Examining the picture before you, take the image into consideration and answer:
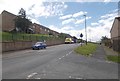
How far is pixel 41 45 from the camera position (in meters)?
48.6

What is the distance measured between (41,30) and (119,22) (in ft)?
242

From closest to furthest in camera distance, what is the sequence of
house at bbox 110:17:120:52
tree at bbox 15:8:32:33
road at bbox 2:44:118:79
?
road at bbox 2:44:118:79
house at bbox 110:17:120:52
tree at bbox 15:8:32:33

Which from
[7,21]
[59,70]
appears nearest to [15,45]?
[59,70]

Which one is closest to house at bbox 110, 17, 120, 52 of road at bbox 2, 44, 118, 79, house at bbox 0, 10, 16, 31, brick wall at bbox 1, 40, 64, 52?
brick wall at bbox 1, 40, 64, 52

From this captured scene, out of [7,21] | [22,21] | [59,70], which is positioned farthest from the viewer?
[7,21]

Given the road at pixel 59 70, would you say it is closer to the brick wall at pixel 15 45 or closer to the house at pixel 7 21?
the brick wall at pixel 15 45

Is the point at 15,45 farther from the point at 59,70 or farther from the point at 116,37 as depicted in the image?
the point at 59,70

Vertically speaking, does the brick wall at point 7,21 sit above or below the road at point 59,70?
above

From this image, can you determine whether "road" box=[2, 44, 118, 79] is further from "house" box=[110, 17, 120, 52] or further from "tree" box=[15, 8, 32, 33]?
"tree" box=[15, 8, 32, 33]

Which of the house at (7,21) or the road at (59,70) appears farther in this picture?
the house at (7,21)

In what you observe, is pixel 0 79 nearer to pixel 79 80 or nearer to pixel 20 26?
pixel 79 80

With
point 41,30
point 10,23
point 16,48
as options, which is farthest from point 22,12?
point 41,30

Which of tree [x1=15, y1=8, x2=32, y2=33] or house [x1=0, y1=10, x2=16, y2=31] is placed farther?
house [x1=0, y1=10, x2=16, y2=31]

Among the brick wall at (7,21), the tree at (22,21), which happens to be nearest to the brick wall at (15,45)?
the tree at (22,21)
